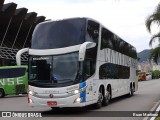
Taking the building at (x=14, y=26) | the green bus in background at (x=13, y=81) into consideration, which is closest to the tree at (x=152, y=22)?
the green bus in background at (x=13, y=81)

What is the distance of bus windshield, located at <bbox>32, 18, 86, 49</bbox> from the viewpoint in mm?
13266

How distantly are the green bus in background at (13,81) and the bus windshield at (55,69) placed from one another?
14694 mm

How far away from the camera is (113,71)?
17.8 meters

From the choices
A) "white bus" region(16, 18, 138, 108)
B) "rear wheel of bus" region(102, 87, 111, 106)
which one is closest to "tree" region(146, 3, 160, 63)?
"rear wheel of bus" region(102, 87, 111, 106)

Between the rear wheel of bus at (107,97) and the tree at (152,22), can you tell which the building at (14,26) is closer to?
the tree at (152,22)

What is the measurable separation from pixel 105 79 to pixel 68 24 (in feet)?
11.6

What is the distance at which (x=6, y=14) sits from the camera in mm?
51031

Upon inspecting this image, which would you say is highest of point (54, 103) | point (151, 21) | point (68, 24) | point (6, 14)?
point (6, 14)

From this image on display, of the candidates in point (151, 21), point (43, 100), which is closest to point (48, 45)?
point (43, 100)

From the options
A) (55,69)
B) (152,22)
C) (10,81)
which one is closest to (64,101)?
(55,69)

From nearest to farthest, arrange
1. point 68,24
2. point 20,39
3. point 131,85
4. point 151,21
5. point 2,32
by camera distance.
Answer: point 68,24 → point 131,85 → point 151,21 → point 2,32 → point 20,39

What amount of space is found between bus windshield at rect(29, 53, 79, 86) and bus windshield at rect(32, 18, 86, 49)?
0.46 metres

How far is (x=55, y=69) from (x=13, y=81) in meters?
15.5

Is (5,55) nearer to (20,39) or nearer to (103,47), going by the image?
(20,39)
